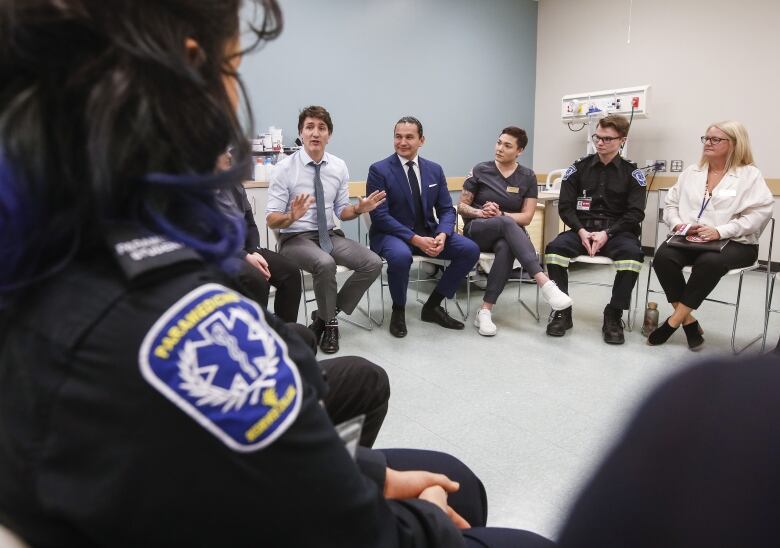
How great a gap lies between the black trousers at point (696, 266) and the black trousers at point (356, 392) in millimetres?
2348

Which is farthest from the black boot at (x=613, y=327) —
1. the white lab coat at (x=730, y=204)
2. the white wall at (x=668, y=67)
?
the white wall at (x=668, y=67)

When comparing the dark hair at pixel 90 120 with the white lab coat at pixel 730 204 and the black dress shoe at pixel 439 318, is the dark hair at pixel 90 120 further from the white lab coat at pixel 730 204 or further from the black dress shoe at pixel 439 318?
the white lab coat at pixel 730 204

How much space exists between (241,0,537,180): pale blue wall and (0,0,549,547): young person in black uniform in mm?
3634

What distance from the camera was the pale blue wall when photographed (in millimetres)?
4469

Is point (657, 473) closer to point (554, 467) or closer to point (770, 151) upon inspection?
point (554, 467)

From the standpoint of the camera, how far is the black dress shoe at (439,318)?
10.8 ft

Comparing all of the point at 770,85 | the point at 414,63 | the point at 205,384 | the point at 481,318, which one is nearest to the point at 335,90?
the point at 414,63

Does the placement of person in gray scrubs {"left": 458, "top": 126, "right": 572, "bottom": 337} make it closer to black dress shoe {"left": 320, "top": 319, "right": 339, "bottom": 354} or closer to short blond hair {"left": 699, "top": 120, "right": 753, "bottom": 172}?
black dress shoe {"left": 320, "top": 319, "right": 339, "bottom": 354}

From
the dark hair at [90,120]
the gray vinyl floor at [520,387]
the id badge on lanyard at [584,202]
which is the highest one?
the dark hair at [90,120]

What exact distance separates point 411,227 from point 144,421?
308cm

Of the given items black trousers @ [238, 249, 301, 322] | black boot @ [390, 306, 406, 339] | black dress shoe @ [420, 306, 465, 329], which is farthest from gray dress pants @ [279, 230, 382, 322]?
black dress shoe @ [420, 306, 465, 329]

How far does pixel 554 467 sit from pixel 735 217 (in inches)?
79.8

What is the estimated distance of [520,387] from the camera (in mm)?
2467

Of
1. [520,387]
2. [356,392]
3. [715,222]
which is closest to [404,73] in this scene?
[715,222]
